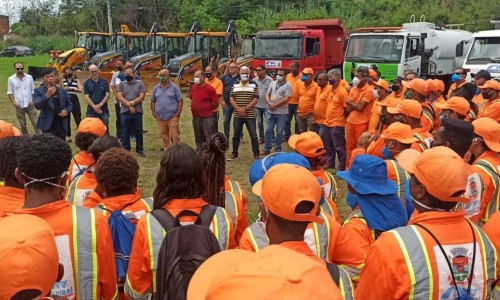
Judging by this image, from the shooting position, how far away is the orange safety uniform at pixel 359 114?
8344mm

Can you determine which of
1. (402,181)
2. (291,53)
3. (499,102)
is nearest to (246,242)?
(402,181)

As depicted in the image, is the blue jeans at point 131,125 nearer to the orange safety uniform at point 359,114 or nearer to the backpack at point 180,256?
the orange safety uniform at point 359,114

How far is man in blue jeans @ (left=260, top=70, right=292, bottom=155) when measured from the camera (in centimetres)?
976

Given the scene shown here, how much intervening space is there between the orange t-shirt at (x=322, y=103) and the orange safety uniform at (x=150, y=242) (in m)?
6.56

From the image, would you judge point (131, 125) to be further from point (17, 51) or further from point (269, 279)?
point (17, 51)

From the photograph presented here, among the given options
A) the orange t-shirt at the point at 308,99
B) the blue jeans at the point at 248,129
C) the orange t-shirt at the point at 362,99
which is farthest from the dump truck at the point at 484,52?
the blue jeans at the point at 248,129

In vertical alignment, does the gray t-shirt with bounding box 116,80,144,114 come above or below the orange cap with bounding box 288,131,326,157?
below

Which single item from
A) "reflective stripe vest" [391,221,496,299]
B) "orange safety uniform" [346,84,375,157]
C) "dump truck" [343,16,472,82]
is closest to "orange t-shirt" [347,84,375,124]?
"orange safety uniform" [346,84,375,157]

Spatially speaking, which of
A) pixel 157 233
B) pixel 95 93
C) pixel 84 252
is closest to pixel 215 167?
pixel 157 233

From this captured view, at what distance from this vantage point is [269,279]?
44.4 inches

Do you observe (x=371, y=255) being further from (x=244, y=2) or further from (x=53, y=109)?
(x=244, y=2)

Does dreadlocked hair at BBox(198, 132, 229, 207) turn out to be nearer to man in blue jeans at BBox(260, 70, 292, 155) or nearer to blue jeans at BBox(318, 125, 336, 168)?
blue jeans at BBox(318, 125, 336, 168)

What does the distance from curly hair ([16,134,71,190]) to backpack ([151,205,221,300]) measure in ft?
2.16

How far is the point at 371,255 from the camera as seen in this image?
7.79 feet
